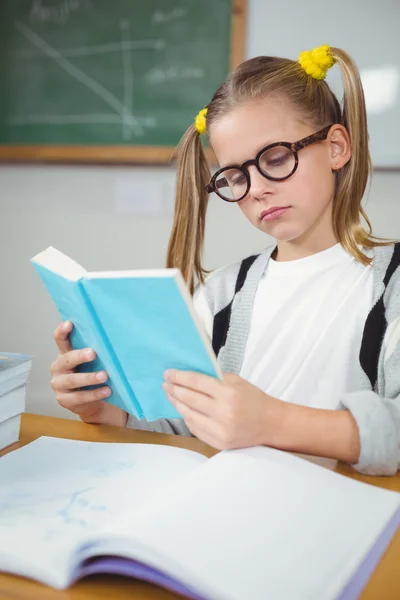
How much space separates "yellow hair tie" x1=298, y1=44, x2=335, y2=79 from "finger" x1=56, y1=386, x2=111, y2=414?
60cm

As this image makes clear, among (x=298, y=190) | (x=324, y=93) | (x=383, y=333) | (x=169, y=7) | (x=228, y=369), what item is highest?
(x=169, y=7)

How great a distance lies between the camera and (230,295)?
1.14m

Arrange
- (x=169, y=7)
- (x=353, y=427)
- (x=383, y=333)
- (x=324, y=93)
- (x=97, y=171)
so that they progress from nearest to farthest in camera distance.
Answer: (x=353, y=427) < (x=383, y=333) < (x=324, y=93) < (x=169, y=7) < (x=97, y=171)

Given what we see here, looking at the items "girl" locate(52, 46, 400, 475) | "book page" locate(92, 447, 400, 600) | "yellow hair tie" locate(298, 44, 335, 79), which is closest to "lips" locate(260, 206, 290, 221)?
"girl" locate(52, 46, 400, 475)

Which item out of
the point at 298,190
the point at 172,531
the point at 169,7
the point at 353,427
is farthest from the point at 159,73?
the point at 172,531

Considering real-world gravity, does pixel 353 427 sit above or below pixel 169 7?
below

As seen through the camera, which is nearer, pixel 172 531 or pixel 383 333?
pixel 172 531

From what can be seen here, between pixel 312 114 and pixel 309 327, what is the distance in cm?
34

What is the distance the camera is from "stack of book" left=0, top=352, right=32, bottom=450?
750mm

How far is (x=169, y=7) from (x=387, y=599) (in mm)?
1861

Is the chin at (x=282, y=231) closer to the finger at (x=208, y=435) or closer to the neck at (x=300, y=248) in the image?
the neck at (x=300, y=248)

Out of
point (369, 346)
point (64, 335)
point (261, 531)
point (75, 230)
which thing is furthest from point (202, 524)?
point (75, 230)

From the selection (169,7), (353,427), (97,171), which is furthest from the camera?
(97,171)

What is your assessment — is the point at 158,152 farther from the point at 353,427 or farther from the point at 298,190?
the point at 353,427
